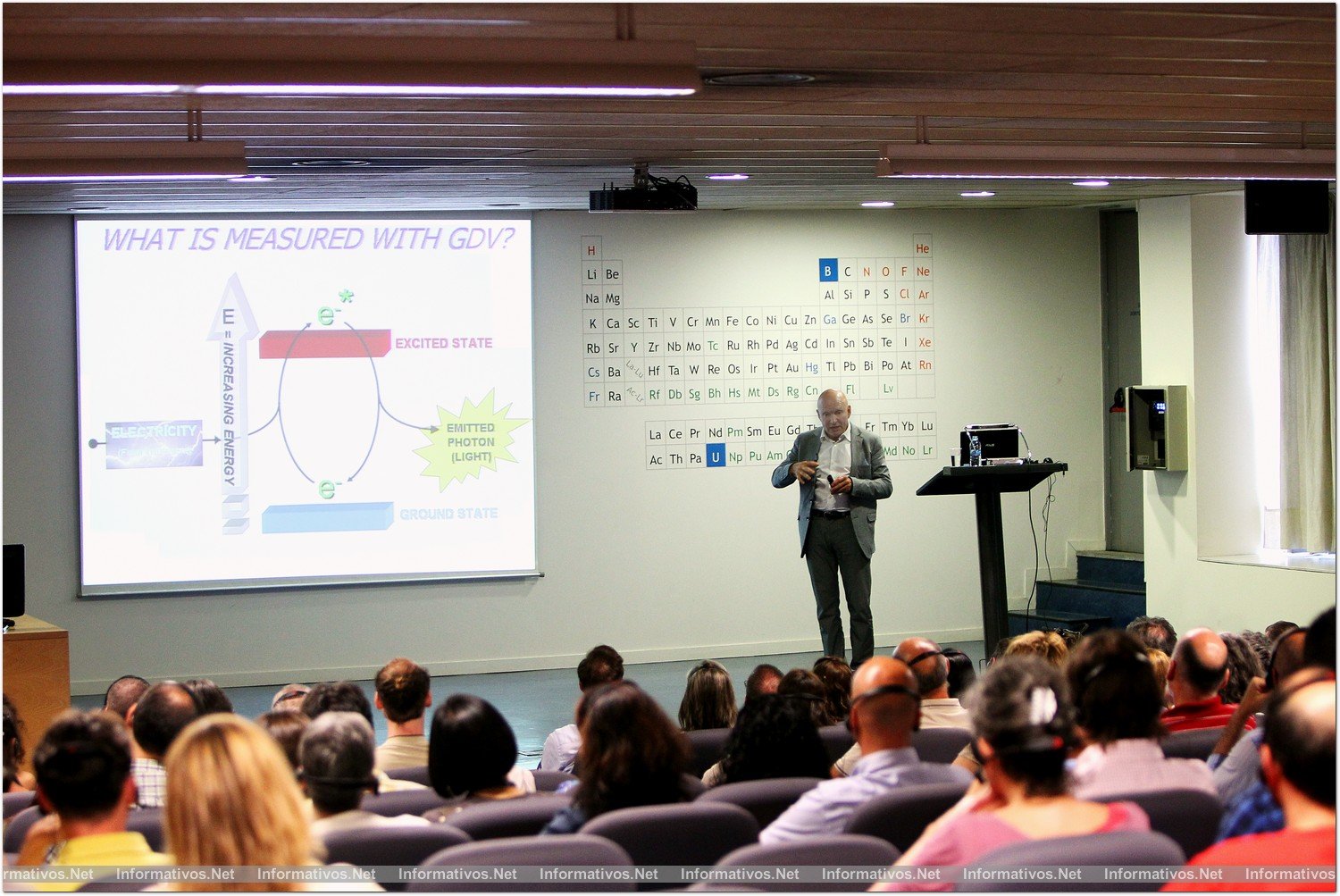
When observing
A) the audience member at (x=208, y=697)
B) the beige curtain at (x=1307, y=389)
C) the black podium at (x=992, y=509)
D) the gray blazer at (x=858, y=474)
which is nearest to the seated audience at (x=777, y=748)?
the audience member at (x=208, y=697)

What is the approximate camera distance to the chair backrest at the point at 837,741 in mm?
3951

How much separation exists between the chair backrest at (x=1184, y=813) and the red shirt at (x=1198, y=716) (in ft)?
3.26

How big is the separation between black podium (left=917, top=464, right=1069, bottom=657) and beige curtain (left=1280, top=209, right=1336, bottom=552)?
2977mm

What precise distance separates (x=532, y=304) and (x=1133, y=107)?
14.3 ft

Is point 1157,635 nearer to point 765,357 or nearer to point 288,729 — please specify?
point 288,729

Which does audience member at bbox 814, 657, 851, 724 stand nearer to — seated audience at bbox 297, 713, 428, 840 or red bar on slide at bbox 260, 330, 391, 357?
seated audience at bbox 297, 713, 428, 840

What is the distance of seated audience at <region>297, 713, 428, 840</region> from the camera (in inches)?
112

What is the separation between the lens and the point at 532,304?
359 inches

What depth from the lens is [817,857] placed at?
2465mm

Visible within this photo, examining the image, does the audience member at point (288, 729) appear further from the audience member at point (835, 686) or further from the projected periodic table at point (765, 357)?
the projected periodic table at point (765, 357)

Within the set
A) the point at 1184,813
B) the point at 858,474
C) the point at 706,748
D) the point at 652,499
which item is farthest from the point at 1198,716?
the point at 652,499

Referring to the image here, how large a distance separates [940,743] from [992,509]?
123 inches

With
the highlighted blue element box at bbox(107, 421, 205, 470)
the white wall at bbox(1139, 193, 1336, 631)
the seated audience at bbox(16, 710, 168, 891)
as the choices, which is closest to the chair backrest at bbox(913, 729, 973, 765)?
the seated audience at bbox(16, 710, 168, 891)

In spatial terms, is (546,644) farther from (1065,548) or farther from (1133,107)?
(1133,107)
